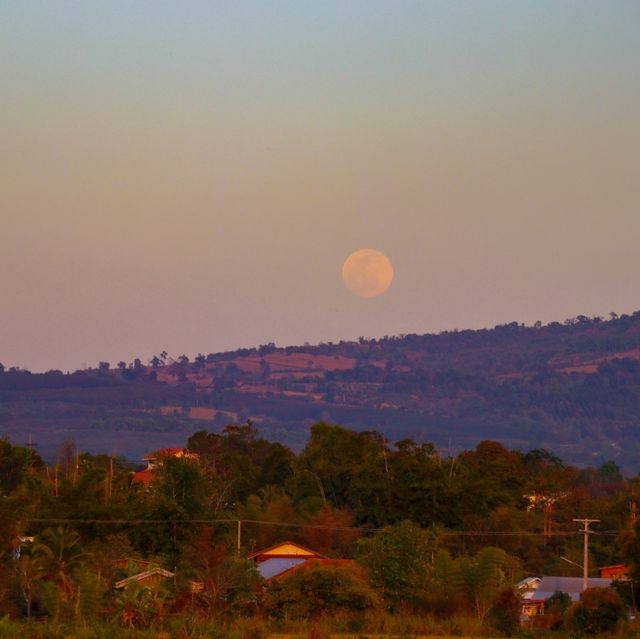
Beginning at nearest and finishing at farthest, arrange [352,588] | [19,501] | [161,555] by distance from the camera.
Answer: [352,588] < [19,501] < [161,555]

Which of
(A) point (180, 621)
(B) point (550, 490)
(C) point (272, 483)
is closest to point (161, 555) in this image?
(A) point (180, 621)

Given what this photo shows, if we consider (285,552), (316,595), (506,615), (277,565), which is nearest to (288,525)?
(285,552)

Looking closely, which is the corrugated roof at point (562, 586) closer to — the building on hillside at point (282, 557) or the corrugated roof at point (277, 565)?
the building on hillside at point (282, 557)

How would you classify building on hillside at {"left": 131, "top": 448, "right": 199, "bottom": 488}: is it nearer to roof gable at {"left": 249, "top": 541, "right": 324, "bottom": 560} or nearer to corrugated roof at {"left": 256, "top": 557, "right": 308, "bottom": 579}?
roof gable at {"left": 249, "top": 541, "right": 324, "bottom": 560}

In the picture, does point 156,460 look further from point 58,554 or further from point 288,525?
point 58,554

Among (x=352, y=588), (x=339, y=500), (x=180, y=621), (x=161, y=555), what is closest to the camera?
(x=180, y=621)

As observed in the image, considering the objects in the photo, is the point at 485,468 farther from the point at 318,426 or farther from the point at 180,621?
the point at 180,621

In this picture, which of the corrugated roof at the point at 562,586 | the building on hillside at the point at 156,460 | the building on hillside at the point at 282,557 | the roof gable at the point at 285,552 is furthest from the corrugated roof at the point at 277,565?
the corrugated roof at the point at 562,586

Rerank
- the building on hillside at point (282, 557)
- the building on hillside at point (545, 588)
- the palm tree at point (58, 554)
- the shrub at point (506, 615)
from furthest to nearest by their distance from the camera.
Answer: the building on hillside at point (282, 557) → the building on hillside at point (545, 588) → the palm tree at point (58, 554) → the shrub at point (506, 615)

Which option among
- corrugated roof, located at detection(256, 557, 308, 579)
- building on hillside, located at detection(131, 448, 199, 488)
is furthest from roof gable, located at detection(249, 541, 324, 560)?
building on hillside, located at detection(131, 448, 199, 488)

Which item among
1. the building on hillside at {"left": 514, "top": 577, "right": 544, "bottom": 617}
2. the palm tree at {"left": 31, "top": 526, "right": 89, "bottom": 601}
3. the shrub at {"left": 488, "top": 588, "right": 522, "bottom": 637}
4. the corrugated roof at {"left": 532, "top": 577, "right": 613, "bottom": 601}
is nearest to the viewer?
the shrub at {"left": 488, "top": 588, "right": 522, "bottom": 637}

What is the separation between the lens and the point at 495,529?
6175cm

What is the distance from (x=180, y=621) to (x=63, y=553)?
15.4 meters

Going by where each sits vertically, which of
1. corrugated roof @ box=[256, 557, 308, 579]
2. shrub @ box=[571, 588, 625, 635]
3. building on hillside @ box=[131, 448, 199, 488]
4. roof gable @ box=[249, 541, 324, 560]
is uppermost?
building on hillside @ box=[131, 448, 199, 488]
